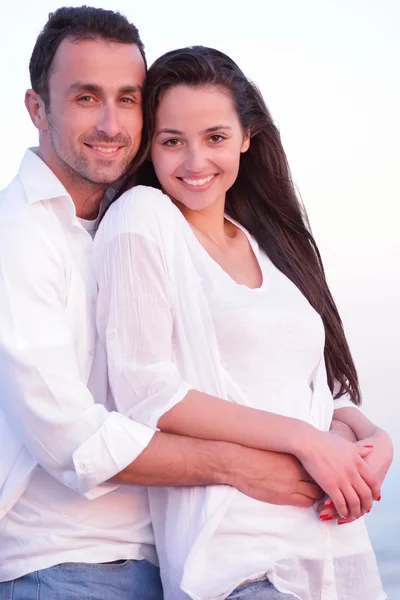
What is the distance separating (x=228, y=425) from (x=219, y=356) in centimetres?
23

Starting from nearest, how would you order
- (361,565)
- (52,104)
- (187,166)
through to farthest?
1. (361,565)
2. (187,166)
3. (52,104)

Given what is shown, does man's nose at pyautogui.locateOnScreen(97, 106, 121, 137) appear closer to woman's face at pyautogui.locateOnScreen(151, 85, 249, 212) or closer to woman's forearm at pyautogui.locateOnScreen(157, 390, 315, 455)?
woman's face at pyautogui.locateOnScreen(151, 85, 249, 212)

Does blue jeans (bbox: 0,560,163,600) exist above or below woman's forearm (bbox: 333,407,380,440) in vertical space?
below

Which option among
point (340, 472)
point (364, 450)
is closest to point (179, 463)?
point (340, 472)

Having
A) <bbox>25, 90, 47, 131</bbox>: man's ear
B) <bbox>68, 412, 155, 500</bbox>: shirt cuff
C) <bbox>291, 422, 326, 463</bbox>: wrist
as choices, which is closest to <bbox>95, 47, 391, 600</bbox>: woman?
<bbox>291, 422, 326, 463</bbox>: wrist

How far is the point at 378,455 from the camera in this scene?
2.69 meters

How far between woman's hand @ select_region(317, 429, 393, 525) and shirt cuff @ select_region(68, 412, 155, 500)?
55 centimetres

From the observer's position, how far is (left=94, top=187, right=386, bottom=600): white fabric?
2404 millimetres

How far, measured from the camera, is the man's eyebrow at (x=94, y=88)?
2.87 metres

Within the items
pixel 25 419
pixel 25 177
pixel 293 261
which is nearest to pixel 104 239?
pixel 25 177

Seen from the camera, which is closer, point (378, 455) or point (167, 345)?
point (167, 345)

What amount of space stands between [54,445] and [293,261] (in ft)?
3.66

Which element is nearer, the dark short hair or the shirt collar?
the shirt collar

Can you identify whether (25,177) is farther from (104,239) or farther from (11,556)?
(11,556)
